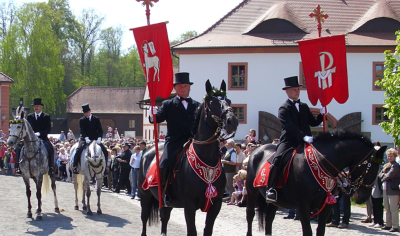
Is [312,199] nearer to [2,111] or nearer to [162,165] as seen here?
[162,165]

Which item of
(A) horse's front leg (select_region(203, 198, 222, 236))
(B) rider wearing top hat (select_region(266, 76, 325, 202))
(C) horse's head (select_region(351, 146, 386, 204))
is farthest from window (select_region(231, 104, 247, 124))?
(A) horse's front leg (select_region(203, 198, 222, 236))

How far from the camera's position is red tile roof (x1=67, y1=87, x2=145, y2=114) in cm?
6825

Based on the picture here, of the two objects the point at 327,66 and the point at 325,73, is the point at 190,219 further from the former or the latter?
the point at 327,66

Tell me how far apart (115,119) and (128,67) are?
1472 cm

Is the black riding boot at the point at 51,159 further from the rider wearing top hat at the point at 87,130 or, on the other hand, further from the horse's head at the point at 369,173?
the horse's head at the point at 369,173

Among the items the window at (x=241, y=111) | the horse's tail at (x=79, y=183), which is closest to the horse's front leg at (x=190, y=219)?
the horse's tail at (x=79, y=183)

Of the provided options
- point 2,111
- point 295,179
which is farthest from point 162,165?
point 2,111

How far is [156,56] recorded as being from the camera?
7980 mm

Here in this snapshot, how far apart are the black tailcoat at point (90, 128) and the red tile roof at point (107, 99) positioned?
54160 mm

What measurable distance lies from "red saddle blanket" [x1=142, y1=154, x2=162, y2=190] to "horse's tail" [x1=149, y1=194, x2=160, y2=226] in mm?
555

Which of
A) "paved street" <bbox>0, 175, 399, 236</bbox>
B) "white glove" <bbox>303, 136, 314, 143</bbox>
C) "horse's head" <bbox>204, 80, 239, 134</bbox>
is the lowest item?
"paved street" <bbox>0, 175, 399, 236</bbox>

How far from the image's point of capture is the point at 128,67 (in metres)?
79.9

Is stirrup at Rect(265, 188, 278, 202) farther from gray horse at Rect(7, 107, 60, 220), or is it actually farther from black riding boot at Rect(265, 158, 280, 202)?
gray horse at Rect(7, 107, 60, 220)

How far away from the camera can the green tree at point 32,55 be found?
60.4m
